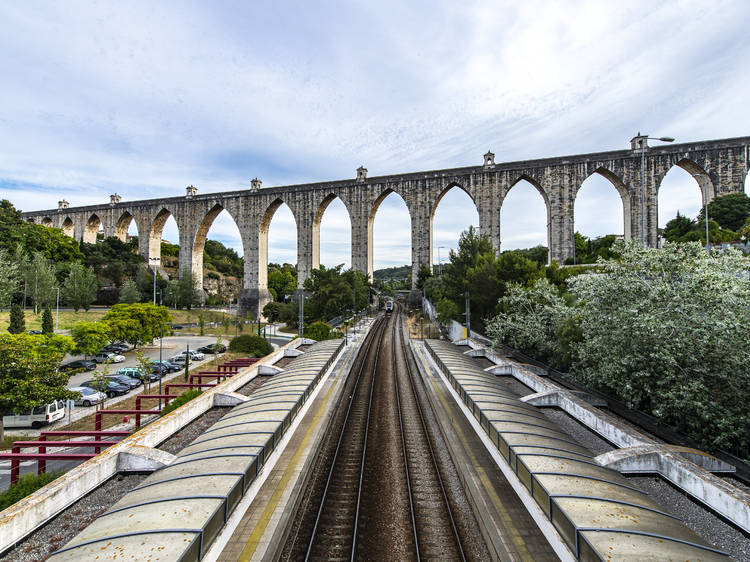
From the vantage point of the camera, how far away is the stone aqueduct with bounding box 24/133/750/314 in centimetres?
3275

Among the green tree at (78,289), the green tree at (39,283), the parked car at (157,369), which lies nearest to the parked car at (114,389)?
the parked car at (157,369)

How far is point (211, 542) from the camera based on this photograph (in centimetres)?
424

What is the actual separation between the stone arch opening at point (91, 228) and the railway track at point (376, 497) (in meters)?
62.5

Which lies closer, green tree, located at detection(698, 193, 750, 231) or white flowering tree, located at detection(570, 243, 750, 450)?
white flowering tree, located at detection(570, 243, 750, 450)

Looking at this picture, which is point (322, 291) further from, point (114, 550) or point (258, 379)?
point (114, 550)

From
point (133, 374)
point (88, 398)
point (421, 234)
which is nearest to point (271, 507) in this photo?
point (88, 398)

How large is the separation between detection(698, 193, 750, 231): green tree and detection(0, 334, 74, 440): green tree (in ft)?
155

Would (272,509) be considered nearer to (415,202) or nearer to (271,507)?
(271,507)

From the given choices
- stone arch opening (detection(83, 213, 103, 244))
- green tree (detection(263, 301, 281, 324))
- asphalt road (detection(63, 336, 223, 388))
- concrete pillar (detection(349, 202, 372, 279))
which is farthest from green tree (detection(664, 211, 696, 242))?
stone arch opening (detection(83, 213, 103, 244))

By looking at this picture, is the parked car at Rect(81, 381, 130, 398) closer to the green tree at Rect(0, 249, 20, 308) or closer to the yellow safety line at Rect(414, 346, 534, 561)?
the yellow safety line at Rect(414, 346, 534, 561)

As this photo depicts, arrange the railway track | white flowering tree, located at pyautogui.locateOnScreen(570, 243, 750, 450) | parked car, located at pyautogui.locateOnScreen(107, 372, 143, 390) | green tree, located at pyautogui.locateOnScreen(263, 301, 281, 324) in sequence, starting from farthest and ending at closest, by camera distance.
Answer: green tree, located at pyautogui.locateOnScreen(263, 301, 281, 324) < parked car, located at pyautogui.locateOnScreen(107, 372, 143, 390) < white flowering tree, located at pyautogui.locateOnScreen(570, 243, 750, 450) < the railway track

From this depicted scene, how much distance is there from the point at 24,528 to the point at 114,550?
3337 mm

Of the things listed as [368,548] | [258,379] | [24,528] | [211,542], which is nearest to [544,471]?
[368,548]

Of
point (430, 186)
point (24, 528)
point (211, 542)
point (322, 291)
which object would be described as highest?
point (430, 186)
